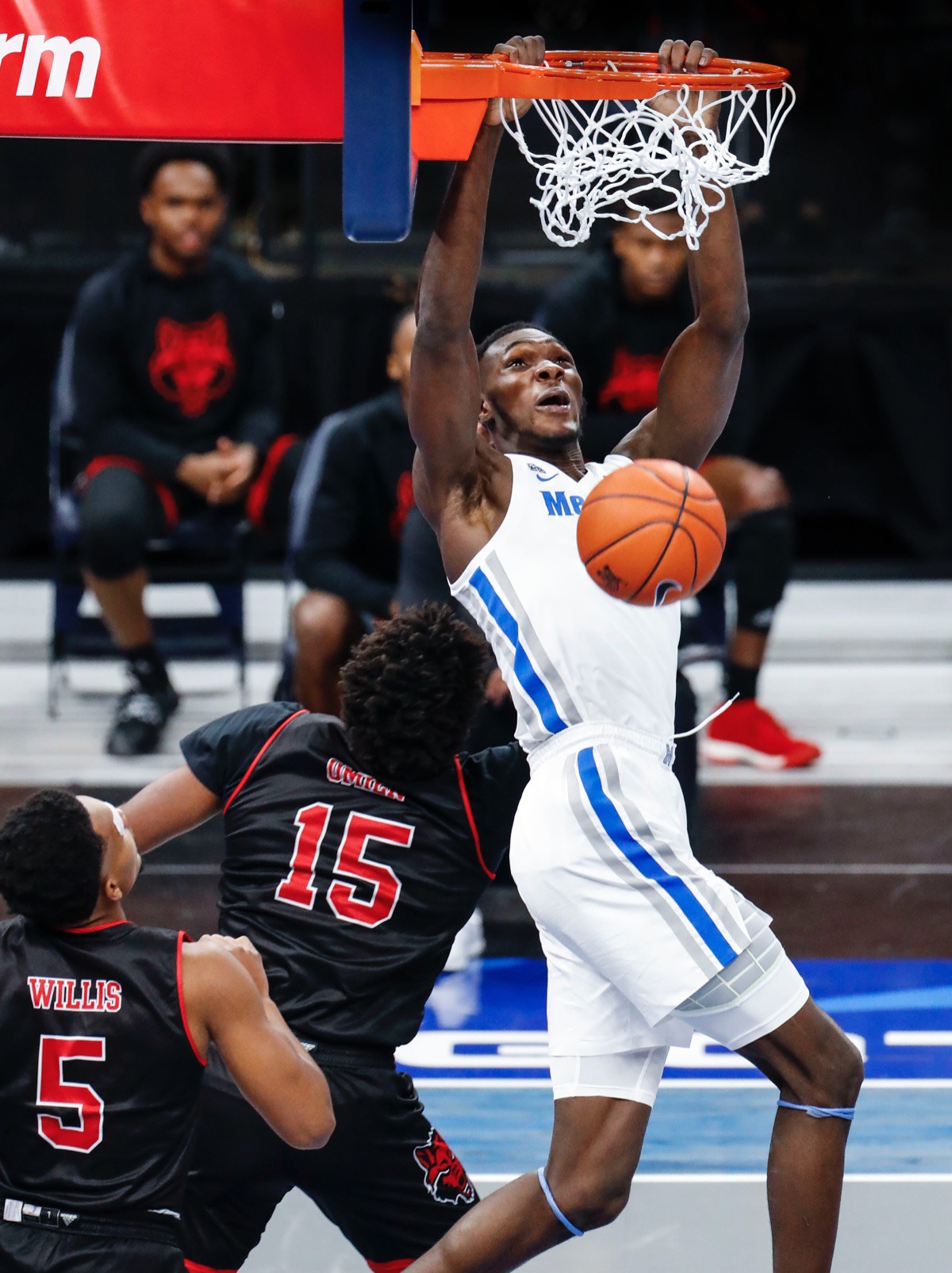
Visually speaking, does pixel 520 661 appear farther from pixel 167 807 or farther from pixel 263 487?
pixel 263 487

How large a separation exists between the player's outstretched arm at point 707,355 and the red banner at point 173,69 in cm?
72

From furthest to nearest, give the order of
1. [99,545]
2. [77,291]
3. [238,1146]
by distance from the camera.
Answer: [77,291] → [99,545] → [238,1146]

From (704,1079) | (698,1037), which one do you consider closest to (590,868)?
(704,1079)

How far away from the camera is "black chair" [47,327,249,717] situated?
6980 mm

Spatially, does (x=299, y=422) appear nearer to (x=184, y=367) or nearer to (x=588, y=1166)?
(x=184, y=367)

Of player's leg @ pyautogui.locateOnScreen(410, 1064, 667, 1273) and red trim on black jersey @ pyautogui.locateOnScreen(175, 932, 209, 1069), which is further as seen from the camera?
player's leg @ pyautogui.locateOnScreen(410, 1064, 667, 1273)

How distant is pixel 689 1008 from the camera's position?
9.28 feet

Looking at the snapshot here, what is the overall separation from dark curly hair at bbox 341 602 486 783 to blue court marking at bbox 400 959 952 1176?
1.04m

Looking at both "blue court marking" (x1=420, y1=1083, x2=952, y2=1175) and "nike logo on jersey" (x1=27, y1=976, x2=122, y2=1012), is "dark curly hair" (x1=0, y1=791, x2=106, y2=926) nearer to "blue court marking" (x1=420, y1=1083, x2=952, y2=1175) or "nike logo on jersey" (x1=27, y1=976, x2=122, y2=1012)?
"nike logo on jersey" (x1=27, y1=976, x2=122, y2=1012)

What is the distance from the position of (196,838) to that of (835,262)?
529 cm

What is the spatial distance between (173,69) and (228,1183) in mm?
1796

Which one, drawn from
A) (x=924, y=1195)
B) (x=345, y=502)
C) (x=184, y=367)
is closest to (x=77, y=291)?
(x=184, y=367)

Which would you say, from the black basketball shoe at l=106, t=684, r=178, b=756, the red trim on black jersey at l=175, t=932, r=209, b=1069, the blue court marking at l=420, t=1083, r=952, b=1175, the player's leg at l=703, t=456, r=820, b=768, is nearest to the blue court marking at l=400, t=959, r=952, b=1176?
the blue court marking at l=420, t=1083, r=952, b=1175

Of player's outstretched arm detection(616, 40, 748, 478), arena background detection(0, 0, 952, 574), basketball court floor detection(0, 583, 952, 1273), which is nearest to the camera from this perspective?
player's outstretched arm detection(616, 40, 748, 478)
